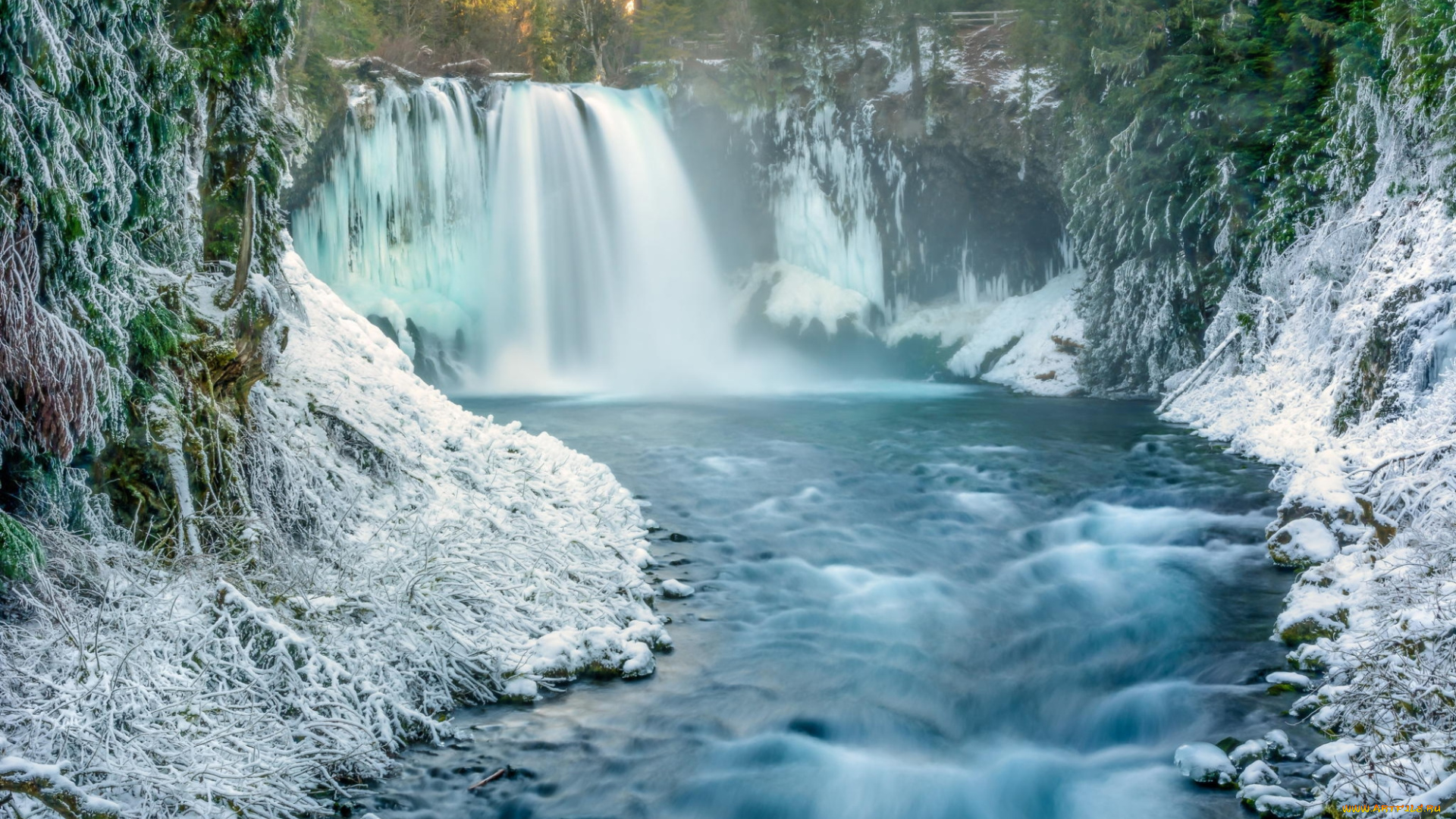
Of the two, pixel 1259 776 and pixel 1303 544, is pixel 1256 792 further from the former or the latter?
pixel 1303 544

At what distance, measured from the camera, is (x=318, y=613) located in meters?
4.77

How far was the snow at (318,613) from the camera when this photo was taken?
141 inches

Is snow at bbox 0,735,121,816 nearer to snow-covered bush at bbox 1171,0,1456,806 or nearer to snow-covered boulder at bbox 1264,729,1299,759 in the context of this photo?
snow-covered bush at bbox 1171,0,1456,806

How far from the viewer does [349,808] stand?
13.1 feet

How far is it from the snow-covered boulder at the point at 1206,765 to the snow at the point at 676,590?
3357 mm

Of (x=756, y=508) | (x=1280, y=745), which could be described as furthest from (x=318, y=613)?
(x=756, y=508)

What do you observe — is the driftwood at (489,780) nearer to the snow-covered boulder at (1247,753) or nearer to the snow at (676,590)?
the snow at (676,590)

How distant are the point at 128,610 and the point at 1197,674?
18.1 ft

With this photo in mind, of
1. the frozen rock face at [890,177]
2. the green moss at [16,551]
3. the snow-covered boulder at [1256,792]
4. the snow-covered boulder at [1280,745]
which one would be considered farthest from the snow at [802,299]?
the green moss at [16,551]

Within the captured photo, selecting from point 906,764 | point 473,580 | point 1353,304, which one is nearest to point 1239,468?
point 1353,304

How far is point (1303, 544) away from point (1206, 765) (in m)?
3.21

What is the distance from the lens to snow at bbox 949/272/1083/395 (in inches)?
696

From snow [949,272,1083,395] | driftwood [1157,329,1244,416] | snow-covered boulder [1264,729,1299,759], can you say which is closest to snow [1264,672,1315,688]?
snow-covered boulder [1264,729,1299,759]

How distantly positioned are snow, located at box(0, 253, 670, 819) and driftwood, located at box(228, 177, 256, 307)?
0.60 metres
